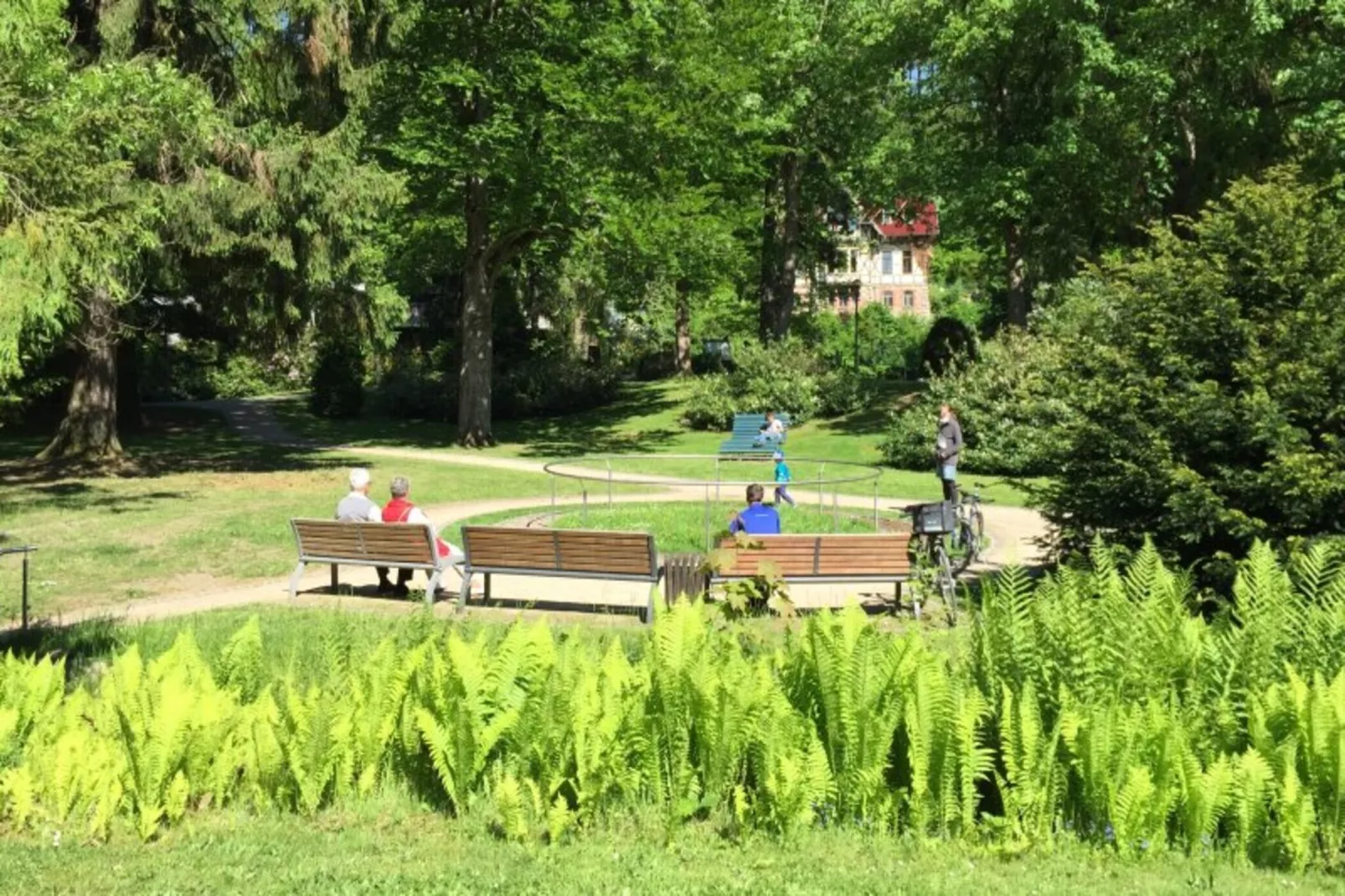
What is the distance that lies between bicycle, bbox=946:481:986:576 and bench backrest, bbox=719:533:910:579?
8.39 feet

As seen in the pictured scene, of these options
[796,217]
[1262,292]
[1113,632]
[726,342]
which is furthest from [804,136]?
[1113,632]

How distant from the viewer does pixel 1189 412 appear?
829cm

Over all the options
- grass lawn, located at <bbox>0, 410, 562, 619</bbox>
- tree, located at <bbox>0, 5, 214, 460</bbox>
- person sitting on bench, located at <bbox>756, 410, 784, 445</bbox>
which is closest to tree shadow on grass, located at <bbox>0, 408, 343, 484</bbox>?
grass lawn, located at <bbox>0, 410, 562, 619</bbox>

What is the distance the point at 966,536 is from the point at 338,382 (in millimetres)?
31324

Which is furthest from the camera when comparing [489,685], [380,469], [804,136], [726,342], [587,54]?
[726,342]

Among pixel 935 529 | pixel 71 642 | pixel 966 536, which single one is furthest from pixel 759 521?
pixel 71 642

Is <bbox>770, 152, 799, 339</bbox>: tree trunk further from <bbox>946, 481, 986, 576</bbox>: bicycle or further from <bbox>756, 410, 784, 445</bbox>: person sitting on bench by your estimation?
<bbox>946, 481, 986, 576</bbox>: bicycle

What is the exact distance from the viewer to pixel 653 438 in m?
32.6

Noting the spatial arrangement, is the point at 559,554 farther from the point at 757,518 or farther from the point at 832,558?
the point at 832,558

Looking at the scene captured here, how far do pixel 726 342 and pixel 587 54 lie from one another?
29.5 meters

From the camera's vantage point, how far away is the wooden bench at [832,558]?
9.34 metres

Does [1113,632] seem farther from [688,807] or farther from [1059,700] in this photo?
[688,807]

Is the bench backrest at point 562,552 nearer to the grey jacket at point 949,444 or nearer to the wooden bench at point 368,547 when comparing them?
the wooden bench at point 368,547

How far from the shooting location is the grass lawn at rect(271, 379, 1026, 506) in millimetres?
22922
